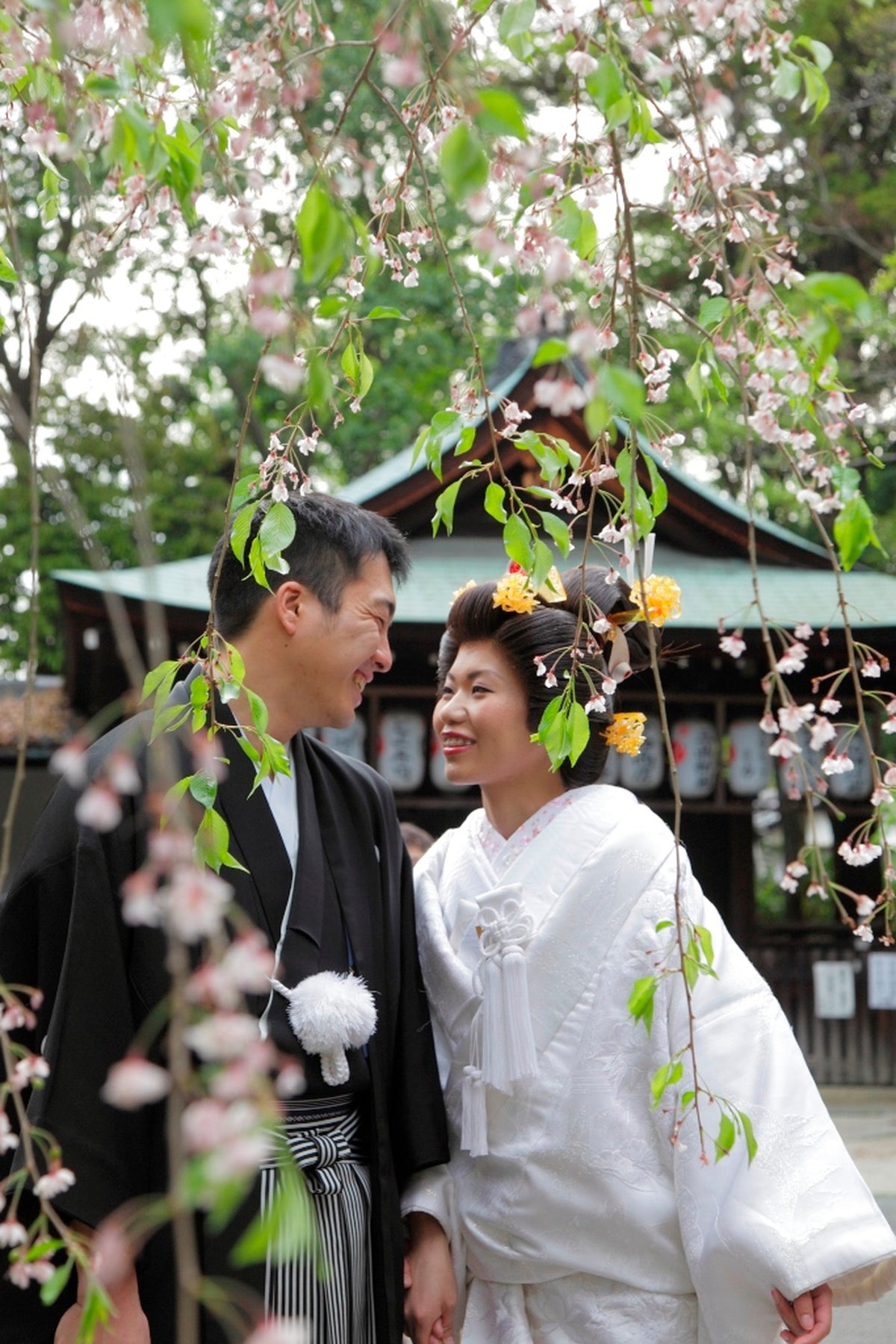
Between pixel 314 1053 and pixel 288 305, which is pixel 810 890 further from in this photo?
→ pixel 288 305

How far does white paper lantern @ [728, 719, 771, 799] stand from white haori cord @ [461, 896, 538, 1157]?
7.93m

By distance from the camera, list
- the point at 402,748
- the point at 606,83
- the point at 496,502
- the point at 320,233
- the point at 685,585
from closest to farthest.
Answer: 1. the point at 320,233
2. the point at 606,83
3. the point at 496,502
4. the point at 402,748
5. the point at 685,585

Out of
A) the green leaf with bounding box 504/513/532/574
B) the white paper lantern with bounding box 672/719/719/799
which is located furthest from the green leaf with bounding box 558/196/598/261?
the white paper lantern with bounding box 672/719/719/799

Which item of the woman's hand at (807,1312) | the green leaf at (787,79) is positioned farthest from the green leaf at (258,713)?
the woman's hand at (807,1312)

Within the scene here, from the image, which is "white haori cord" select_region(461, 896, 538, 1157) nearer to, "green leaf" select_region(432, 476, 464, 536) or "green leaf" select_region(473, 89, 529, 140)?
"green leaf" select_region(432, 476, 464, 536)

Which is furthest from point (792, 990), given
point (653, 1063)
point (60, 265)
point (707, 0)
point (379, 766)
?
point (60, 265)

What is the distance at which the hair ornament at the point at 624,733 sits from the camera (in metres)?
2.78

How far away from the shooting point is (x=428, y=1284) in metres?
2.53

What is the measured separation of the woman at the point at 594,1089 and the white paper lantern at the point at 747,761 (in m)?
7.69

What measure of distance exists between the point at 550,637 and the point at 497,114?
63.1 inches

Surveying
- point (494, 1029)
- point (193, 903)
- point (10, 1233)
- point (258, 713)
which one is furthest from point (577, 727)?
point (193, 903)

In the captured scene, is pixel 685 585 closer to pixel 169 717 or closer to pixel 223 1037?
pixel 169 717

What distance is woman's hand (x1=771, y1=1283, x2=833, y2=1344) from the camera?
232cm

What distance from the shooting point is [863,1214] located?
2350 millimetres
